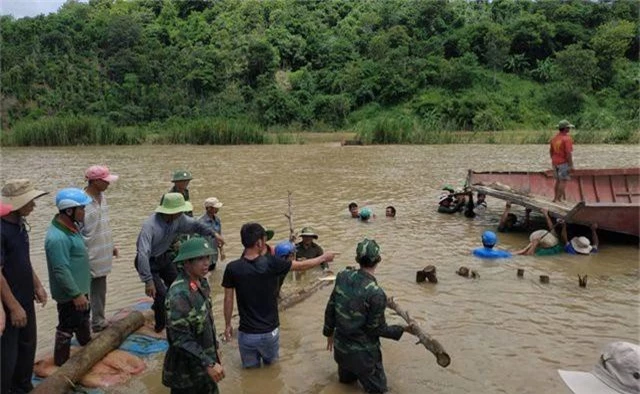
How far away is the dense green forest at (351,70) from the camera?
53.3m

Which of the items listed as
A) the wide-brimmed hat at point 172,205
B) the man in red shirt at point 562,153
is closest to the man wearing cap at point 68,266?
the wide-brimmed hat at point 172,205

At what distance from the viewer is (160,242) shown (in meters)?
5.25

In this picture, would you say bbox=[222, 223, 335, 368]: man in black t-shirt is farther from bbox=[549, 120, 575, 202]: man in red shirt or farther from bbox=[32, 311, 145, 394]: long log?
bbox=[549, 120, 575, 202]: man in red shirt

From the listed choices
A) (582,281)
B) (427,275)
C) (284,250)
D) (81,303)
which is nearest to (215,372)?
(81,303)

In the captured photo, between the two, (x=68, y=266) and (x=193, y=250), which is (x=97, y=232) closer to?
(x=68, y=266)

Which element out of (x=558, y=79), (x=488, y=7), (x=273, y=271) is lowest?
(x=273, y=271)

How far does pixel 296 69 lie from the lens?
2771 inches

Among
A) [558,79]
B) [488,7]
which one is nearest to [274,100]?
[558,79]

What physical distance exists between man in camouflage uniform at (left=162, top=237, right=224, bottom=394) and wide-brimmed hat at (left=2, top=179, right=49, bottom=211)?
53.9 inches

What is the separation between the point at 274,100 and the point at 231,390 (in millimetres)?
51262

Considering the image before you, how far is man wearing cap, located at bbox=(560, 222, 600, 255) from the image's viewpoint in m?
8.98

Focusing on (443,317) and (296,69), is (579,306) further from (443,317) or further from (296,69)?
(296,69)

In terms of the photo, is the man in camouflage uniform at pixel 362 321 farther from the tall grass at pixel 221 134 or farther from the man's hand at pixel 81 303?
the tall grass at pixel 221 134

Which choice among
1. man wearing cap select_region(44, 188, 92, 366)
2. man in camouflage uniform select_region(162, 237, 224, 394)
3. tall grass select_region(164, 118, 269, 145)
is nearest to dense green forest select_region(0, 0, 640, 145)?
tall grass select_region(164, 118, 269, 145)
